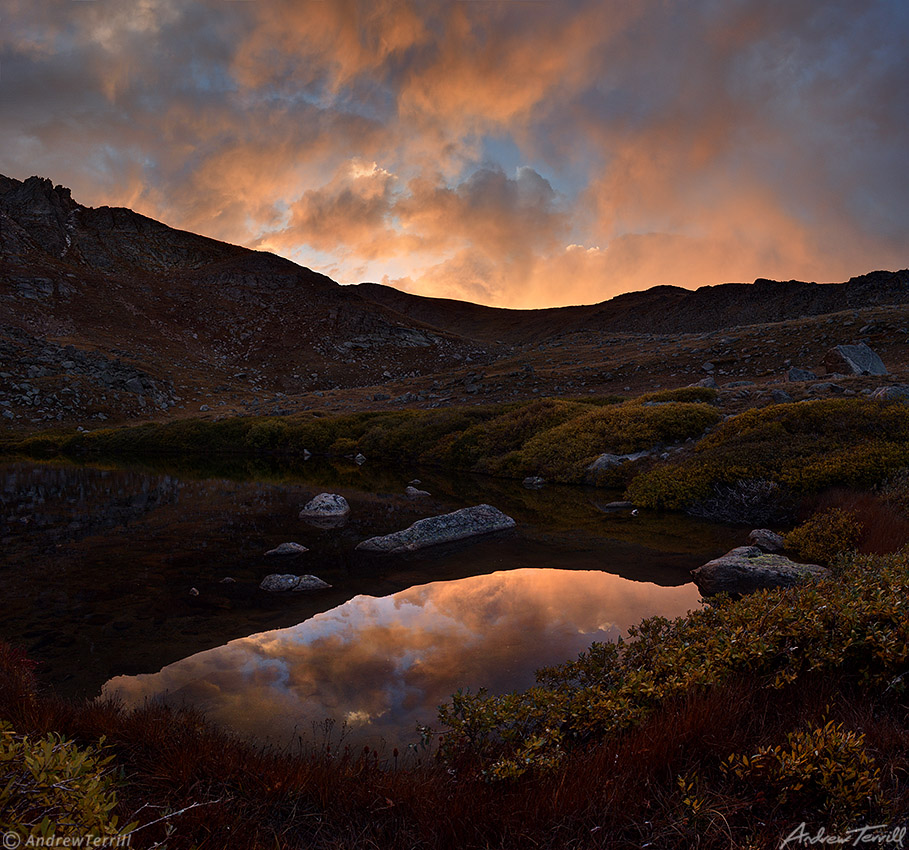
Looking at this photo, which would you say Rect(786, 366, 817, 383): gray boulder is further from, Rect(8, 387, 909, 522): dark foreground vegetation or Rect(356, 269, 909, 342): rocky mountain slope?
Rect(356, 269, 909, 342): rocky mountain slope

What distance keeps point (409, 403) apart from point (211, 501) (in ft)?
104

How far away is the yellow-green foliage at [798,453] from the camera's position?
53.5 ft

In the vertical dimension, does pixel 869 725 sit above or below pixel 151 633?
above

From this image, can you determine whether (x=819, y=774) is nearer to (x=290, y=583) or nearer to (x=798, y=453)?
(x=290, y=583)

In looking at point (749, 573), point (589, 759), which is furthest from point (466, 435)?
point (589, 759)

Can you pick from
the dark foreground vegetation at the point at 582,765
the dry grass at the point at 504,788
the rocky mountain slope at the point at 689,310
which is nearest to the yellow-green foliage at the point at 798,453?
the dark foreground vegetation at the point at 582,765

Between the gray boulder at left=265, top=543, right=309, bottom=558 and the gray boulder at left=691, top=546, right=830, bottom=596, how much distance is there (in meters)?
9.92

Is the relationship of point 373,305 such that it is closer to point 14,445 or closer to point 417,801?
point 14,445

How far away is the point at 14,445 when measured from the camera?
42094mm

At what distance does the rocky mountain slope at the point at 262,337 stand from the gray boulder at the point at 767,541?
90.5 ft

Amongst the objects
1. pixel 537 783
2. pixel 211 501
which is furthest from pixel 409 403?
pixel 537 783

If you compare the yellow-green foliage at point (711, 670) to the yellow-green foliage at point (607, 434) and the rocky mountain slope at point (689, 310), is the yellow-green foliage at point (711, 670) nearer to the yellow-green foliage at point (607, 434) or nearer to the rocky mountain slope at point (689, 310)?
the yellow-green foliage at point (607, 434)

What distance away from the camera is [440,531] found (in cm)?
1453

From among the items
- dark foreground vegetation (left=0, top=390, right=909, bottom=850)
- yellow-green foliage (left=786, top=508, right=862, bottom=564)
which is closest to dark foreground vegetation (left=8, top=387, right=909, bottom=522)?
yellow-green foliage (left=786, top=508, right=862, bottom=564)
